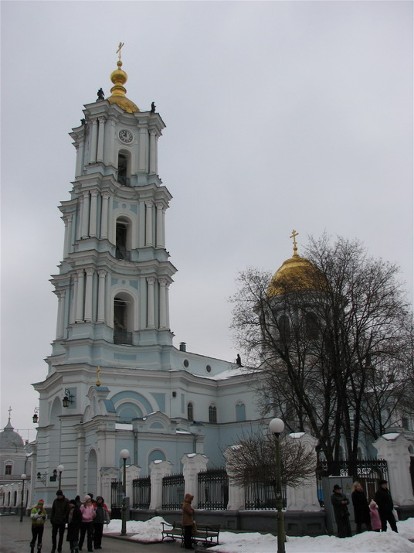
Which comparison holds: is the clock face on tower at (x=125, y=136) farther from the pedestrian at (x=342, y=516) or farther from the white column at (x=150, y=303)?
the pedestrian at (x=342, y=516)

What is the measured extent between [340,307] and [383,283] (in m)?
2.04

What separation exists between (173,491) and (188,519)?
7326 mm

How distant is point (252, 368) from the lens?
2734 centimetres

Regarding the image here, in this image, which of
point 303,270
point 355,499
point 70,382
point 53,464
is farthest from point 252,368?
point 53,464

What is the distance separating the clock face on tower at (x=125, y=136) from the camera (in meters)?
47.4

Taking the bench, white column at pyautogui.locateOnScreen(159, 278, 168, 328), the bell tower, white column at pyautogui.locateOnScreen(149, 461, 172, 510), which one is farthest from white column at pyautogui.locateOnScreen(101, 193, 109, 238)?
the bench

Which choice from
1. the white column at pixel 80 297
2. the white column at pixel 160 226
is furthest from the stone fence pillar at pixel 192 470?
the white column at pixel 160 226

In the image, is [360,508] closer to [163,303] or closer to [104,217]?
[163,303]

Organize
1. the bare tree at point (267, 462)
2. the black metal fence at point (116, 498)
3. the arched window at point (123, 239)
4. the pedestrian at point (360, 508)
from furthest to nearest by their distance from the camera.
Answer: the arched window at point (123, 239) → the black metal fence at point (116, 498) → the bare tree at point (267, 462) → the pedestrian at point (360, 508)

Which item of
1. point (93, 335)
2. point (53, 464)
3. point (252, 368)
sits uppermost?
point (93, 335)

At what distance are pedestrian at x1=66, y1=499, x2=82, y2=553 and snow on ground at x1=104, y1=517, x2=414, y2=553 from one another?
134 inches

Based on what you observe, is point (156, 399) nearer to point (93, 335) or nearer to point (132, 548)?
point (93, 335)

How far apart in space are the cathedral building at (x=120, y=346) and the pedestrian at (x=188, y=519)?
15067 millimetres

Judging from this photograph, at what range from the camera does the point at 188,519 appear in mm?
16547
